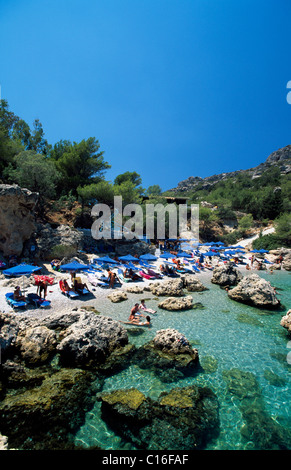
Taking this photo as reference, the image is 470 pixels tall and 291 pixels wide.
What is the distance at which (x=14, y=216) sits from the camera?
696 inches

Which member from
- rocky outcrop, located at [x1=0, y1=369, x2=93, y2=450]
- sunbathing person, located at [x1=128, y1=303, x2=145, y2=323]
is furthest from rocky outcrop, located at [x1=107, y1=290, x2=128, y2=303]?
rocky outcrop, located at [x1=0, y1=369, x2=93, y2=450]

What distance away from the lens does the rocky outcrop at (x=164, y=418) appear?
13.6ft

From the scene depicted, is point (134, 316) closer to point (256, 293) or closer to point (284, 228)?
point (256, 293)

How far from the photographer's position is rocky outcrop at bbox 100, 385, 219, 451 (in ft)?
13.6

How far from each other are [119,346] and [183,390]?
2.83 metres

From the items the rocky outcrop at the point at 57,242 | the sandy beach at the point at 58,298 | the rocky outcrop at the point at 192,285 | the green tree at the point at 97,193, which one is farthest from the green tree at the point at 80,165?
the rocky outcrop at the point at 192,285

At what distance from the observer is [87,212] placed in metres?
30.1

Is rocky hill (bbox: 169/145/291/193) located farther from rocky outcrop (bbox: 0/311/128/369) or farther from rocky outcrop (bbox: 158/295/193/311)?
rocky outcrop (bbox: 0/311/128/369)

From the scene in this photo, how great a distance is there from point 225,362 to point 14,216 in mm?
18871

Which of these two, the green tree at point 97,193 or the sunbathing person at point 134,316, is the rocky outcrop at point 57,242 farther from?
the sunbathing person at point 134,316

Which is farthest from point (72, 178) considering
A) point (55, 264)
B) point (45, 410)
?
point (45, 410)

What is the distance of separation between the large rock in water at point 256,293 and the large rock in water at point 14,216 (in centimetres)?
1789

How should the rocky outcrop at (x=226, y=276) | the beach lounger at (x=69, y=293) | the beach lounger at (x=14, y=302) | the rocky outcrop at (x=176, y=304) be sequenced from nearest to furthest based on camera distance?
the beach lounger at (x=14, y=302) → the rocky outcrop at (x=176, y=304) → the beach lounger at (x=69, y=293) → the rocky outcrop at (x=226, y=276)

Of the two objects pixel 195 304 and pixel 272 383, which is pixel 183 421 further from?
pixel 195 304
